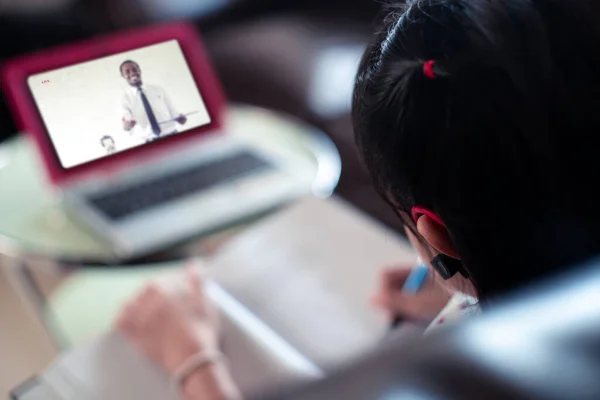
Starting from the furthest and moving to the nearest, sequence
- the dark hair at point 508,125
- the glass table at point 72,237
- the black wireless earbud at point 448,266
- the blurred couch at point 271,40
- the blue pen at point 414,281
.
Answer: the blurred couch at point 271,40, the glass table at point 72,237, the blue pen at point 414,281, the black wireless earbud at point 448,266, the dark hair at point 508,125

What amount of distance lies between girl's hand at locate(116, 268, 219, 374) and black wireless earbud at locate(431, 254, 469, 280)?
1.09ft

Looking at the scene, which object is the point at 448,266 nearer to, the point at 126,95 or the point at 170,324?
the point at 126,95

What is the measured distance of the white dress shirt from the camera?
1.65 feet

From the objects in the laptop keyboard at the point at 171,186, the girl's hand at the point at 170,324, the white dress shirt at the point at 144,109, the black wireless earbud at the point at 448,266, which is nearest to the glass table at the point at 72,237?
the laptop keyboard at the point at 171,186

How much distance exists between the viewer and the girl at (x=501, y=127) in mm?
364

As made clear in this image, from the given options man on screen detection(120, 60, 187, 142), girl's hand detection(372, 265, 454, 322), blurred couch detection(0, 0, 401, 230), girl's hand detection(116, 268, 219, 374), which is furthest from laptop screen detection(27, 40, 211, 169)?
blurred couch detection(0, 0, 401, 230)

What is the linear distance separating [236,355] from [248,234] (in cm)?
29

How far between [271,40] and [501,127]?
2081 mm

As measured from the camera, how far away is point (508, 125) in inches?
14.4

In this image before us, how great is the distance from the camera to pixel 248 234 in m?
1.01

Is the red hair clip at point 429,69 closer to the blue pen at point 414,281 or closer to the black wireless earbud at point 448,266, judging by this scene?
the black wireless earbud at point 448,266

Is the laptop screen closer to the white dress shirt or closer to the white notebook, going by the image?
the white dress shirt

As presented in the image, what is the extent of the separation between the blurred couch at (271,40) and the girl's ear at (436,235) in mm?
804

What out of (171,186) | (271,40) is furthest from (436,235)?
(271,40)
